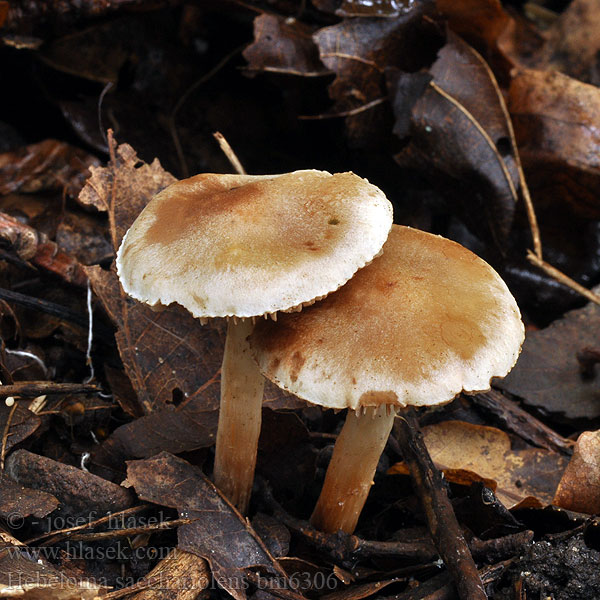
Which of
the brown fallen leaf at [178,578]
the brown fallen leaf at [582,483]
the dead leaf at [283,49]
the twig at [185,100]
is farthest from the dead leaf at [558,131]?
the brown fallen leaf at [178,578]

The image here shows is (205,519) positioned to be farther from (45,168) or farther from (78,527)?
(45,168)

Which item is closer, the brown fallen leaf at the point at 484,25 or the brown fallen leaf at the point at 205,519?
the brown fallen leaf at the point at 205,519

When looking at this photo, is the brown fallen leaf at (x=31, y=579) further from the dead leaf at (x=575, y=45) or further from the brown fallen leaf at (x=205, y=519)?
the dead leaf at (x=575, y=45)

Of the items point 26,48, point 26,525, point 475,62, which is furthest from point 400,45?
point 26,525

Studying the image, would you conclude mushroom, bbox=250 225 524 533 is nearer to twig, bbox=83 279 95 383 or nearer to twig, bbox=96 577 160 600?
twig, bbox=96 577 160 600

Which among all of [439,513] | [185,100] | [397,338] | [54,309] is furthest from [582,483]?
[185,100]

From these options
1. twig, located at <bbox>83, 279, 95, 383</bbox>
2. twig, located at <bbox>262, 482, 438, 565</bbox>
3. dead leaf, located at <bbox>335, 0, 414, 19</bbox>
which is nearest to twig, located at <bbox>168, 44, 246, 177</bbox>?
dead leaf, located at <bbox>335, 0, 414, 19</bbox>
